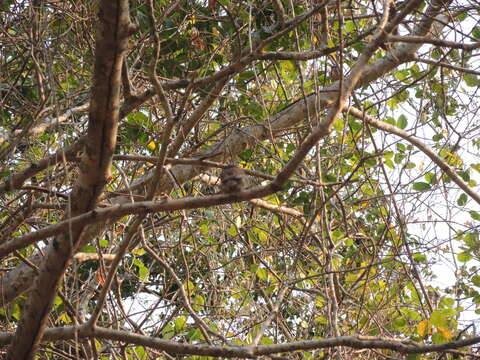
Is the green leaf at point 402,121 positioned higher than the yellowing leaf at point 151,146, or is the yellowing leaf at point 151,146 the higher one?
the green leaf at point 402,121

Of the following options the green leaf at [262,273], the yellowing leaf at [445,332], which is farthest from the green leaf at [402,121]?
the yellowing leaf at [445,332]

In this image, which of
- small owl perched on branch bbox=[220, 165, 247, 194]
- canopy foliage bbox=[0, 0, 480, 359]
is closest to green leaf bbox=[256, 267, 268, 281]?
canopy foliage bbox=[0, 0, 480, 359]

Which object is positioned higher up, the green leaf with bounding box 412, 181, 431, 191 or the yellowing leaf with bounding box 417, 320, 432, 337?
the green leaf with bounding box 412, 181, 431, 191

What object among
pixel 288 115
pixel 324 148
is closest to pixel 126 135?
pixel 288 115

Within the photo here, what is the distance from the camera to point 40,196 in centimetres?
282

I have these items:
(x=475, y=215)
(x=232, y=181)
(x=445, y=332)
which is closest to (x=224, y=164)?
(x=232, y=181)

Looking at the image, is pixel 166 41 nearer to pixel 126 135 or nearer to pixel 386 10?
pixel 126 135

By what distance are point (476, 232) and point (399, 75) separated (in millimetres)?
946

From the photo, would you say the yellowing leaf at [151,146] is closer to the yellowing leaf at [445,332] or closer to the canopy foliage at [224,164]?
the canopy foliage at [224,164]

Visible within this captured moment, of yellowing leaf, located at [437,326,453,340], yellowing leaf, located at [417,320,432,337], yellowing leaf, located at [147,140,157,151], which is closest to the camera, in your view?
yellowing leaf, located at [437,326,453,340]

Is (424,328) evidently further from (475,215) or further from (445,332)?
(475,215)

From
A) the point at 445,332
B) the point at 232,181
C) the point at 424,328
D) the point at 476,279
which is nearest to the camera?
the point at 232,181

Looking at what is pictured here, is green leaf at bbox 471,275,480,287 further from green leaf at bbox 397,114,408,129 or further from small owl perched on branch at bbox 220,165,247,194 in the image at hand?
small owl perched on branch at bbox 220,165,247,194

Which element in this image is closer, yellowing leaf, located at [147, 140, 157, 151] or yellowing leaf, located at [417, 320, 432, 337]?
yellowing leaf, located at [417, 320, 432, 337]
